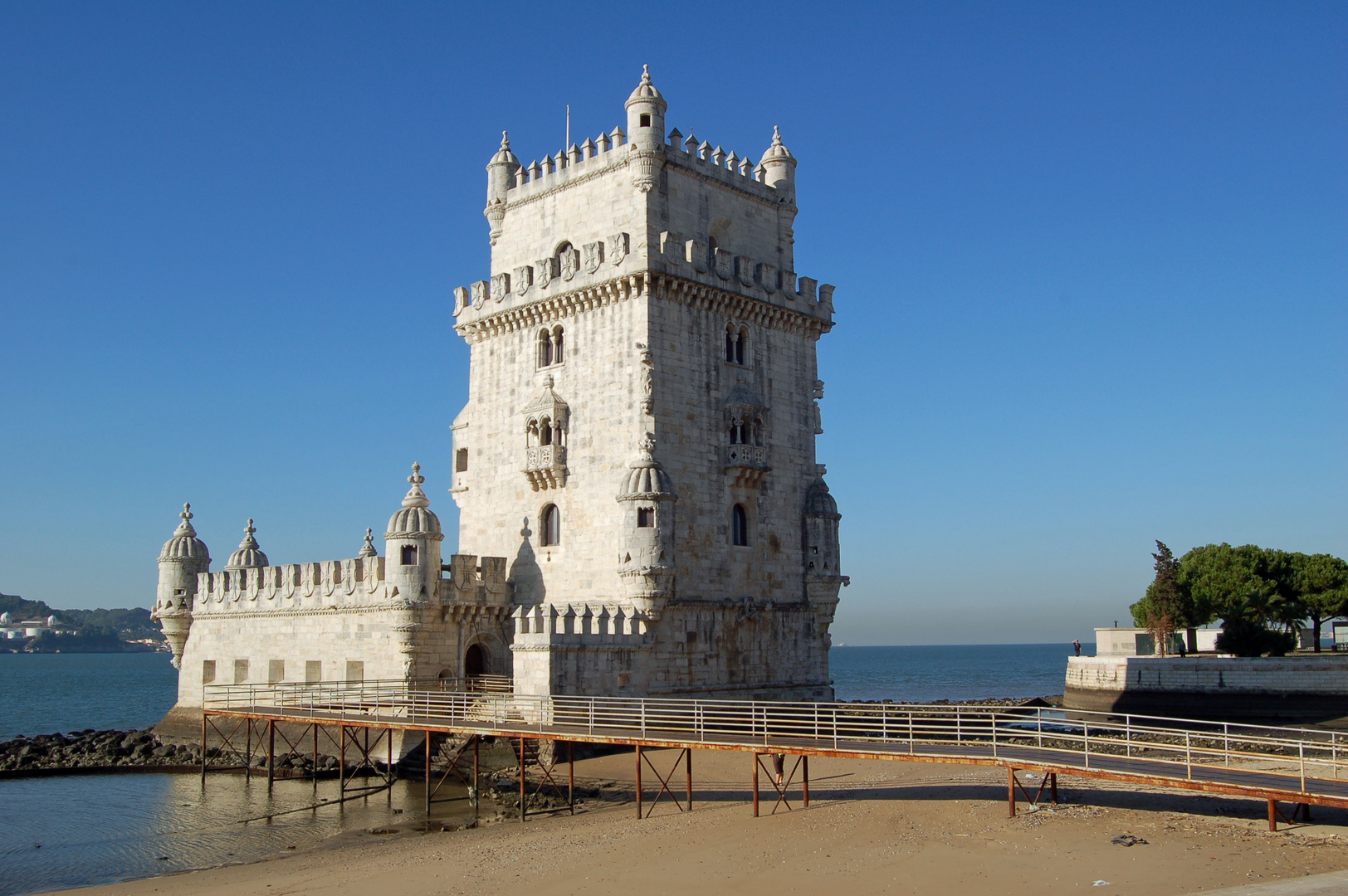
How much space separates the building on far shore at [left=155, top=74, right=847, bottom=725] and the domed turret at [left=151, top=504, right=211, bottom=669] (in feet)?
21.6

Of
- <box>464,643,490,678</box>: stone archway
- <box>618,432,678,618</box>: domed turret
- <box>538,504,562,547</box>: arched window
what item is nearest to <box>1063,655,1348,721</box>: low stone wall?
<box>618,432,678,618</box>: domed turret

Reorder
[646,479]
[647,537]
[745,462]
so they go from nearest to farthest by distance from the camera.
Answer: [647,537] < [646,479] < [745,462]

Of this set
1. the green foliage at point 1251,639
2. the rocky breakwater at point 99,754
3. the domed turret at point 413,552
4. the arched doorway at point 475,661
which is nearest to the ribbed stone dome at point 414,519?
the domed turret at point 413,552

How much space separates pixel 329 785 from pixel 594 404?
13.8 metres

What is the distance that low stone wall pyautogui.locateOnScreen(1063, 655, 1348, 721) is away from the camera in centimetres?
4878

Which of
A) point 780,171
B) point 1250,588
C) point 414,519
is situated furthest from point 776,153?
point 1250,588

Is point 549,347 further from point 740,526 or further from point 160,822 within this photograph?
point 160,822

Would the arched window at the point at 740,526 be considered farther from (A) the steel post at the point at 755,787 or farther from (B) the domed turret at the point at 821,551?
(A) the steel post at the point at 755,787

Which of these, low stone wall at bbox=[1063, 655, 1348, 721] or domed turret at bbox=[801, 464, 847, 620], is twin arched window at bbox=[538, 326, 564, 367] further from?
low stone wall at bbox=[1063, 655, 1348, 721]

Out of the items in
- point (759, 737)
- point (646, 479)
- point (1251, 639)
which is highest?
point (646, 479)

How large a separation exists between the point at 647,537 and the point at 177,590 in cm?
2262

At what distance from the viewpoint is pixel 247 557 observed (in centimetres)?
4622

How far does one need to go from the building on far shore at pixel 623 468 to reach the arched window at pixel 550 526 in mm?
86

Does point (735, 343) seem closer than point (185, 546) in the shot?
Yes
